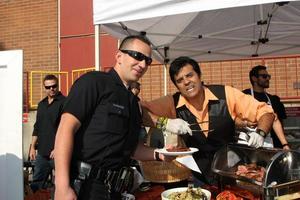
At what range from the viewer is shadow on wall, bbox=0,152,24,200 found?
229 centimetres

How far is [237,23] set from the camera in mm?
5414

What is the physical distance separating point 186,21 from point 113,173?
3.31 meters

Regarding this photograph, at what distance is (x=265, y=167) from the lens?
265 centimetres

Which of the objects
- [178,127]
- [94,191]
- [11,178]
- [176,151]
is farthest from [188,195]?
[11,178]

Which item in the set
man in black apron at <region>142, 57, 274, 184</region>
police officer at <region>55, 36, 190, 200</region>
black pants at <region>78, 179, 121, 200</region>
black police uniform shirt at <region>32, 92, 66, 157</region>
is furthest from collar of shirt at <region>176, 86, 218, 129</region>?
black police uniform shirt at <region>32, 92, 66, 157</region>

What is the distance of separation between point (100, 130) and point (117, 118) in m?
0.12

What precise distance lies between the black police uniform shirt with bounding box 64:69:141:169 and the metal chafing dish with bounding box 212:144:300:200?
873 millimetres

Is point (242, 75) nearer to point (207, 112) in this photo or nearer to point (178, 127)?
point (207, 112)

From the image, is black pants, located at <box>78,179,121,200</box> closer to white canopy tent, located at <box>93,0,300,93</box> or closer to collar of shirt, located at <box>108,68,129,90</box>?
collar of shirt, located at <box>108,68,129,90</box>

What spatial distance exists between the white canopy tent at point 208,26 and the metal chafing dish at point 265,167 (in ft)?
3.51

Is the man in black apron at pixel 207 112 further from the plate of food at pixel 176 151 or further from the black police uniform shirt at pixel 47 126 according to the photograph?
the black police uniform shirt at pixel 47 126

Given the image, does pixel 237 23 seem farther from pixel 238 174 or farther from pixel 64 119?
pixel 64 119

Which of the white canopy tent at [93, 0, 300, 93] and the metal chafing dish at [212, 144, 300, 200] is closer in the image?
the metal chafing dish at [212, 144, 300, 200]

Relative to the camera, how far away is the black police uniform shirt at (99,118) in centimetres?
211
